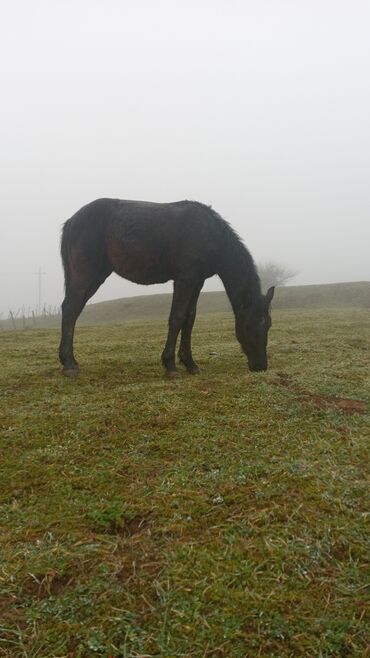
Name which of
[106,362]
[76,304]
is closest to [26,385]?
[76,304]

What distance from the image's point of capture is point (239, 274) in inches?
323

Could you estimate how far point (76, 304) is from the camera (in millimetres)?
8156

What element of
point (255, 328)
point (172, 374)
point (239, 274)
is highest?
point (239, 274)

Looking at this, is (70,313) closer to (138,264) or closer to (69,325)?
(69,325)

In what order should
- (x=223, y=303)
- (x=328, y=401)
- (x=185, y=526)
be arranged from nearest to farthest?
(x=185, y=526) → (x=328, y=401) → (x=223, y=303)

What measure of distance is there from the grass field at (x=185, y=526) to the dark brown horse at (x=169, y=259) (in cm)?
233

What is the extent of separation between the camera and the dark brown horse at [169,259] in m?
7.77

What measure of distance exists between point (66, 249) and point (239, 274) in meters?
3.46

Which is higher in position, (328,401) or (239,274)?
(239,274)

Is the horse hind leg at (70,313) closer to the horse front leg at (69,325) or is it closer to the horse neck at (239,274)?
the horse front leg at (69,325)

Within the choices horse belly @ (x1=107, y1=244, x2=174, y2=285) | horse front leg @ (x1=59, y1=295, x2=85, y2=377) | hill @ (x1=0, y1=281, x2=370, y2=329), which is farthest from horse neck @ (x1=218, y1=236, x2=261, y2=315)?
hill @ (x1=0, y1=281, x2=370, y2=329)

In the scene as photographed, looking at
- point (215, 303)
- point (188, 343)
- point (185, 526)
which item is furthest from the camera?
point (215, 303)

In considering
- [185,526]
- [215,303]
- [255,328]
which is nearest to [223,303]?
[215,303]

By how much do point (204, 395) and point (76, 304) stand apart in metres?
3.50
